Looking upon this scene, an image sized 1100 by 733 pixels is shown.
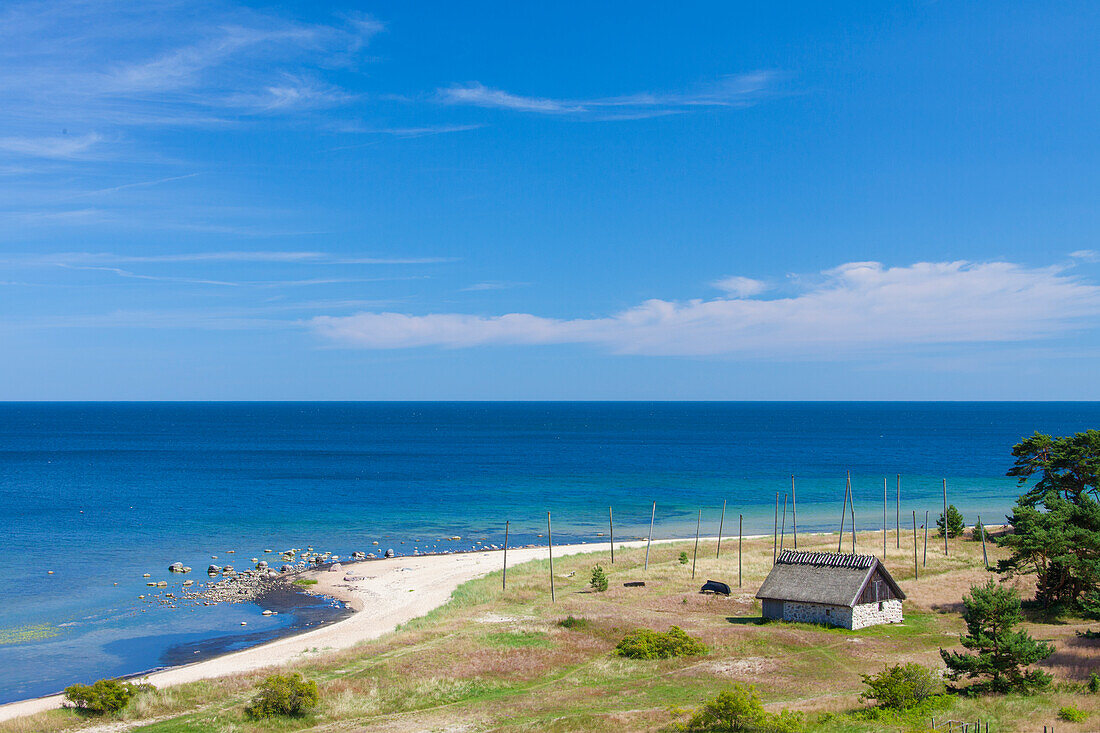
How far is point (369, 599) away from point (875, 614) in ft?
126

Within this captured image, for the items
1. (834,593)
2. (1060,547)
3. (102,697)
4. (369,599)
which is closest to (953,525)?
(1060,547)

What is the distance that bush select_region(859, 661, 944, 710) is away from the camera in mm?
28172

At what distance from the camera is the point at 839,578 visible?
155 ft

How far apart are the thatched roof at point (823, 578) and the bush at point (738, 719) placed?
825 inches

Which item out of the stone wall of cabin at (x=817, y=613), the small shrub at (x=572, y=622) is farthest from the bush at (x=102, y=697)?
the stone wall of cabin at (x=817, y=613)

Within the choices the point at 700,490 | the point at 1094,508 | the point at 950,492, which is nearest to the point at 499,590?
the point at 1094,508

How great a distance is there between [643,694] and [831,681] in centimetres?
866

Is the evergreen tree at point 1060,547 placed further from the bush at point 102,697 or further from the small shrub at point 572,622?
Answer: the bush at point 102,697

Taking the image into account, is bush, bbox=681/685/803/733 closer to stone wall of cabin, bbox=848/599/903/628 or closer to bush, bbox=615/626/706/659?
bush, bbox=615/626/706/659

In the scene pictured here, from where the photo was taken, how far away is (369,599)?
63469mm

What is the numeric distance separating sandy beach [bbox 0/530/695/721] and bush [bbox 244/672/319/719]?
10516 mm

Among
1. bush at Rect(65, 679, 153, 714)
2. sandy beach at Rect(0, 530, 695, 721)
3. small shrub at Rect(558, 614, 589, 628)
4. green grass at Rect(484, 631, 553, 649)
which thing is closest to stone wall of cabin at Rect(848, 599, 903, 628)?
small shrub at Rect(558, 614, 589, 628)

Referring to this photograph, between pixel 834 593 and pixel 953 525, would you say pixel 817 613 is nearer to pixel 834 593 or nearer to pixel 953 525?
pixel 834 593

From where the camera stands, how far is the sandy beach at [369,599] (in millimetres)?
43312
